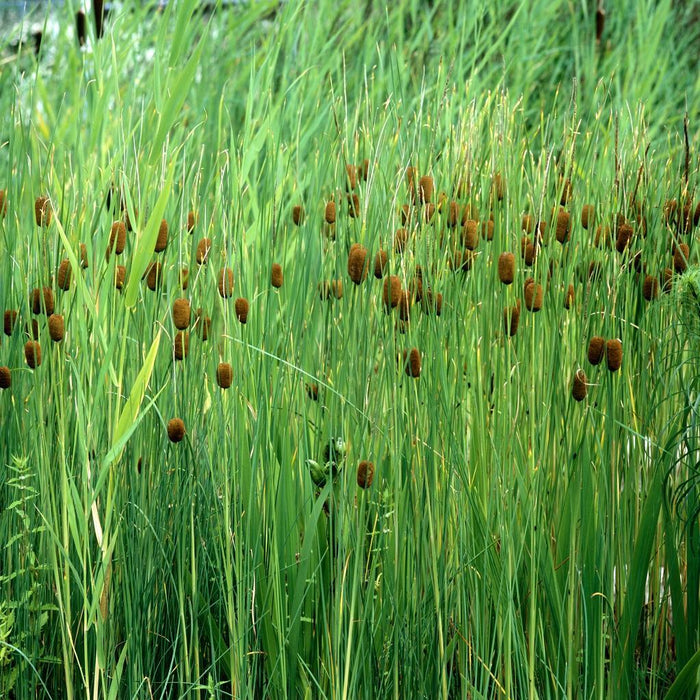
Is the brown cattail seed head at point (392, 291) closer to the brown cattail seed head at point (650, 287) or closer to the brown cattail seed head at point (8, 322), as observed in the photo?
the brown cattail seed head at point (650, 287)

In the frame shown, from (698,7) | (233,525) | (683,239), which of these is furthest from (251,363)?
(698,7)

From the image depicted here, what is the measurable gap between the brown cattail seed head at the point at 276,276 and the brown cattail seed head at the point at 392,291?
216 mm

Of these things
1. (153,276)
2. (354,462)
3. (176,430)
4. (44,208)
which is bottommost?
(354,462)

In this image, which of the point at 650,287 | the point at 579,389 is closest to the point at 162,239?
the point at 579,389

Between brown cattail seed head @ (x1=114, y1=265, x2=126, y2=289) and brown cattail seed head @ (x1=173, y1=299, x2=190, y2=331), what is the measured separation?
0.20 meters

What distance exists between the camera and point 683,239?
2014 mm

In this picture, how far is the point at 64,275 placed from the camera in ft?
5.61

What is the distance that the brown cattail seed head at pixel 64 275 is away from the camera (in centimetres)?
169

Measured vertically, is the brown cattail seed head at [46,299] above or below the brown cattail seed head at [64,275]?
below

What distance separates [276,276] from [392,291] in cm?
25

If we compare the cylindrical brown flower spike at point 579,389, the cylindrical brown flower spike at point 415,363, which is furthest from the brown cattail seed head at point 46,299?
the cylindrical brown flower spike at point 579,389

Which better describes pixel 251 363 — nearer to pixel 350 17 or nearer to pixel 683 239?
pixel 683 239

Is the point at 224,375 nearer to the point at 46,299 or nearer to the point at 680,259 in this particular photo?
the point at 46,299

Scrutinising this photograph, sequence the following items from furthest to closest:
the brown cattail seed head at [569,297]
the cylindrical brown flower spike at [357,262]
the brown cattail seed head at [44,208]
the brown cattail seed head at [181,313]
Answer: the brown cattail seed head at [569,297] → the brown cattail seed head at [44,208] → the cylindrical brown flower spike at [357,262] → the brown cattail seed head at [181,313]
